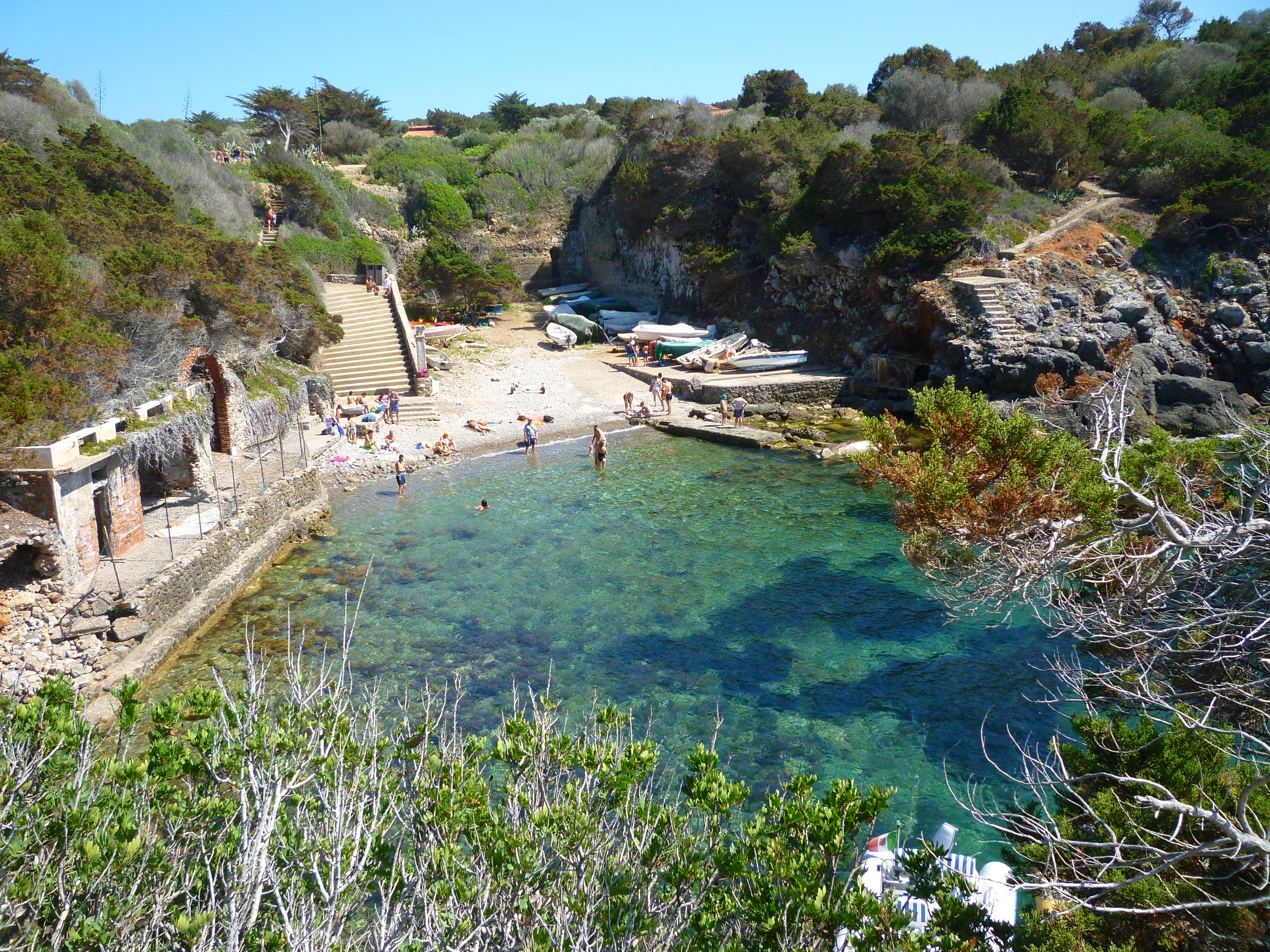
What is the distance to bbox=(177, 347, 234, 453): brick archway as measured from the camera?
19734 millimetres

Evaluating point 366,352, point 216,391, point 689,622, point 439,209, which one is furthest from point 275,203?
point 689,622

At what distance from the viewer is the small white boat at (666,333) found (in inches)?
1455

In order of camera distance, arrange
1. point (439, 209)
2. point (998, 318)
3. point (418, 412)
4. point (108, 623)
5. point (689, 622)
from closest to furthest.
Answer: point (108, 623) < point (689, 622) < point (418, 412) < point (998, 318) < point (439, 209)

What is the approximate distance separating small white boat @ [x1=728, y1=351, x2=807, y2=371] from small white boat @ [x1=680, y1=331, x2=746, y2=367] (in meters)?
0.78

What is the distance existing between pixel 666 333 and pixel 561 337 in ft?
16.7

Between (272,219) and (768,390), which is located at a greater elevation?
(272,219)

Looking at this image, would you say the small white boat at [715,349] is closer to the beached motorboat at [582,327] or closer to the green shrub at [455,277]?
the beached motorboat at [582,327]

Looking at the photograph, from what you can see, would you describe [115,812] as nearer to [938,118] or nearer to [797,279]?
[797,279]

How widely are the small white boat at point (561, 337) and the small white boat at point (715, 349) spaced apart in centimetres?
624

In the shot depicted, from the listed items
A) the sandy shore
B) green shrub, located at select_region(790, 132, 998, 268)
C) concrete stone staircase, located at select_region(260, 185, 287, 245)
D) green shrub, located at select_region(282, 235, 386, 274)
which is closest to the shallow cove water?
the sandy shore

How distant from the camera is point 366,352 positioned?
3033cm

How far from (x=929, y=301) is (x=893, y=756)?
75.0 feet

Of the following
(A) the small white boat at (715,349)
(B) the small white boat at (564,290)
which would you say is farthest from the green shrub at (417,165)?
(A) the small white boat at (715,349)

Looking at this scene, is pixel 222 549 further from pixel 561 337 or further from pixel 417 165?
pixel 417 165
